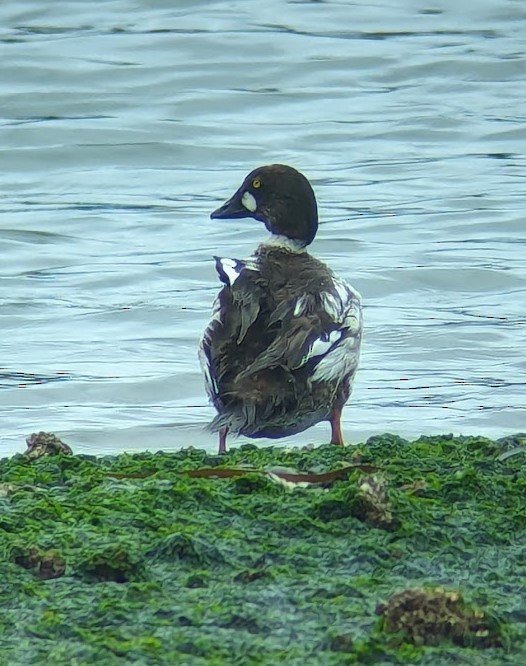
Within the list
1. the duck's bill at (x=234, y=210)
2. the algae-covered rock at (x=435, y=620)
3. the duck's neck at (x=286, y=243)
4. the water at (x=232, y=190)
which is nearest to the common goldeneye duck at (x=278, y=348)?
the duck's neck at (x=286, y=243)

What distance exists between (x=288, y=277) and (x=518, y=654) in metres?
3.38

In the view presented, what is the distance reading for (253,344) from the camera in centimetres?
657

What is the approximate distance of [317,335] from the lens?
21.8 feet

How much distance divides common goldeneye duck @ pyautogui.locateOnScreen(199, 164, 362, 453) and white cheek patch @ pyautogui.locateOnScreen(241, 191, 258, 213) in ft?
2.94

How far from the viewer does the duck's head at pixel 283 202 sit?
25.6 feet

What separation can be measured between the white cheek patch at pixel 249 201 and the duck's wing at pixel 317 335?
3.57 ft

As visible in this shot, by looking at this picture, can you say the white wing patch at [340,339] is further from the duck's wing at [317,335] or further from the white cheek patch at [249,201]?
the white cheek patch at [249,201]

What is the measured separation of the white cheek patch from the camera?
804 centimetres

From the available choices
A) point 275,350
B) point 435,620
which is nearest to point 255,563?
point 435,620

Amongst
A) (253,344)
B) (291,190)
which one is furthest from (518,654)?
(291,190)

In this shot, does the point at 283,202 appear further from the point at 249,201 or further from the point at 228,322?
the point at 228,322

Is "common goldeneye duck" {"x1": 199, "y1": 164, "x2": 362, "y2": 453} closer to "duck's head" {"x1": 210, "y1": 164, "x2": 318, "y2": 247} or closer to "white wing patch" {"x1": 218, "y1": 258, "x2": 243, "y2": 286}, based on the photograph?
"white wing patch" {"x1": 218, "y1": 258, "x2": 243, "y2": 286}

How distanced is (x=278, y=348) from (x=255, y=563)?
218 centimetres

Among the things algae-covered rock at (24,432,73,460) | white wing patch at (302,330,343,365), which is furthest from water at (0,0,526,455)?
algae-covered rock at (24,432,73,460)
